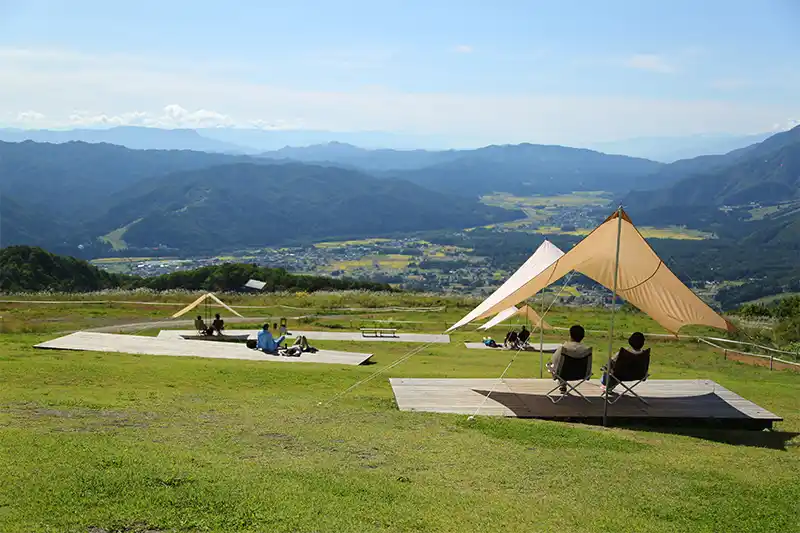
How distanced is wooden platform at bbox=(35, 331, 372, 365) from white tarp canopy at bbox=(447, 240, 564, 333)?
5.22 m

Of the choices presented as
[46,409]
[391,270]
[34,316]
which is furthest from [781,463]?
[391,270]

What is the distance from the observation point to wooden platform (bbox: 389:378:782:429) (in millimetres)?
11898

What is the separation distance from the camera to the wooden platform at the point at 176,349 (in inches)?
725

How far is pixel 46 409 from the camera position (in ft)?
32.6

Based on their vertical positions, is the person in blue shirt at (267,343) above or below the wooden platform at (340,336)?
above

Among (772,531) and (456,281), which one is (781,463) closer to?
(772,531)

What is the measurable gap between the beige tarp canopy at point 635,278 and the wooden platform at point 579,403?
4.99 ft

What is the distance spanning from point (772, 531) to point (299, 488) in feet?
16.2

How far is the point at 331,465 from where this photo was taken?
26.4 ft

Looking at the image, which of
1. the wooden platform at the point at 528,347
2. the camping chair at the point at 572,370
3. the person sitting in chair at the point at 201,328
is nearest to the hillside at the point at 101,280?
the person sitting in chair at the point at 201,328

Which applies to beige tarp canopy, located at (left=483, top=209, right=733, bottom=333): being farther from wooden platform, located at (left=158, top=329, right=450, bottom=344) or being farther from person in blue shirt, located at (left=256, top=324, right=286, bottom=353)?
wooden platform, located at (left=158, top=329, right=450, bottom=344)

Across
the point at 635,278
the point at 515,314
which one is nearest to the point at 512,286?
the point at 635,278

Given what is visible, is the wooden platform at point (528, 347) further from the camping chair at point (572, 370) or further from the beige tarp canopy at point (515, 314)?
the camping chair at point (572, 370)

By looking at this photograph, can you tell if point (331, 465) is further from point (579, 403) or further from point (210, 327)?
point (210, 327)
